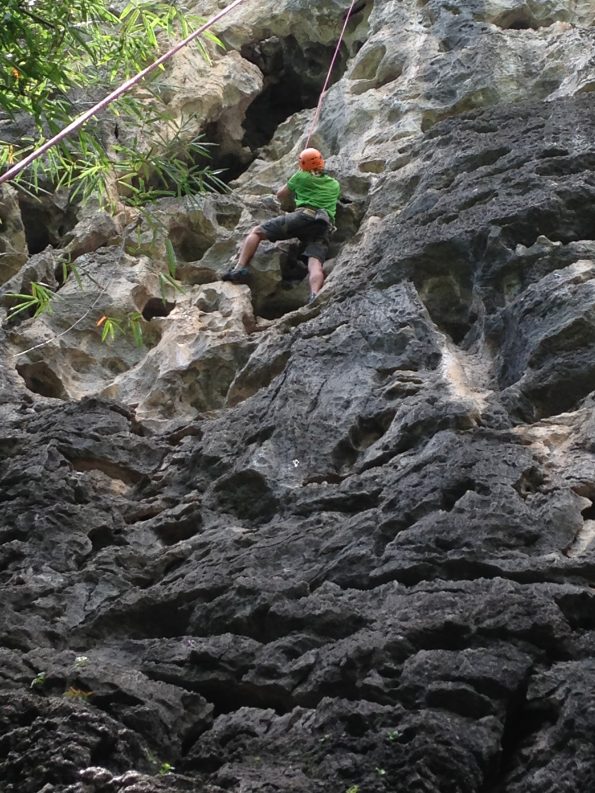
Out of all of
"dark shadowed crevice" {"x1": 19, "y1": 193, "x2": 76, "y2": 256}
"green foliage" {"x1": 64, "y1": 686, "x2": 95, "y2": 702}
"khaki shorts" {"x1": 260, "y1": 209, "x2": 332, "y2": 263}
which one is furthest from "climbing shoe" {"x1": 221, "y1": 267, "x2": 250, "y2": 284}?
"green foliage" {"x1": 64, "y1": 686, "x2": 95, "y2": 702}

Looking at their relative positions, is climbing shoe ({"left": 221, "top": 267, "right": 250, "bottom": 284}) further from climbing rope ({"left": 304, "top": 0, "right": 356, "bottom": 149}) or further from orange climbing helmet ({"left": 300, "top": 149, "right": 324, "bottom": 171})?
climbing rope ({"left": 304, "top": 0, "right": 356, "bottom": 149})

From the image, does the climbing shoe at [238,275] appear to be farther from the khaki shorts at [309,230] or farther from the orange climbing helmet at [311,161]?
the orange climbing helmet at [311,161]

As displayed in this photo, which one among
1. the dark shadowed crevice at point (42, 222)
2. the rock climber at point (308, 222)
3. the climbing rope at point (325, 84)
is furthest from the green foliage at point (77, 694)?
the climbing rope at point (325, 84)

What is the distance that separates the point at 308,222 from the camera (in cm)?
898

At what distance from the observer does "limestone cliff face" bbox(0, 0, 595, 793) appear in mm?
4242

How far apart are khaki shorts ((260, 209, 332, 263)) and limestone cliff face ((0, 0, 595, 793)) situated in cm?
22

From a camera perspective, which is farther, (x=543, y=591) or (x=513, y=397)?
(x=513, y=397)

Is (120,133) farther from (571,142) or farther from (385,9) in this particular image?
(571,142)

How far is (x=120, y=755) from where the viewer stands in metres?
4.14

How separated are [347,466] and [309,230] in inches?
126

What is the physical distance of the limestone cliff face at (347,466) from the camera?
13.9ft

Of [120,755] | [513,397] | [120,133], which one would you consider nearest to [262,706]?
[120,755]

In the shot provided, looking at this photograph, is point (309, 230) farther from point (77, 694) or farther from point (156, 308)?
point (77, 694)

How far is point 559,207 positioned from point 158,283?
11.8ft
